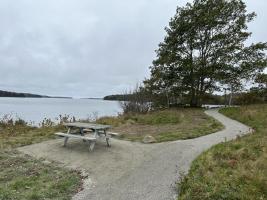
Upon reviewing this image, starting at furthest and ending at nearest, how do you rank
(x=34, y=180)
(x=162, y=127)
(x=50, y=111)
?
(x=50, y=111)
(x=162, y=127)
(x=34, y=180)

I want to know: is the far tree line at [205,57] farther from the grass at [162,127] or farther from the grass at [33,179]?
the grass at [33,179]

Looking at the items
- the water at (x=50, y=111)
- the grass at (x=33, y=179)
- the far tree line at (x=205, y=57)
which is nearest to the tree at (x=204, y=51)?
the far tree line at (x=205, y=57)

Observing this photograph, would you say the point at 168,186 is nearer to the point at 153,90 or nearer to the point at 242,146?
the point at 242,146

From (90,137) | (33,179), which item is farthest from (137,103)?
(33,179)

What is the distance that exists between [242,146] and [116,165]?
3.28 metres

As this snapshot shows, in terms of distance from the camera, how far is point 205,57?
23.9m

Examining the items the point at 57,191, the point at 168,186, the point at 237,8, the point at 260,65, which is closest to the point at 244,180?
the point at 168,186

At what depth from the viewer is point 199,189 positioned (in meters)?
4.58

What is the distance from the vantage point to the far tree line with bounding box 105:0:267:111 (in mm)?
22734

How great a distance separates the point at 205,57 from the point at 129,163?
735 inches

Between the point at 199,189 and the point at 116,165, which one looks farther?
the point at 116,165

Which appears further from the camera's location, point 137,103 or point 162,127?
point 137,103

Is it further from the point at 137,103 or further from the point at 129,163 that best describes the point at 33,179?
the point at 137,103

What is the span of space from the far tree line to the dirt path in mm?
13576
